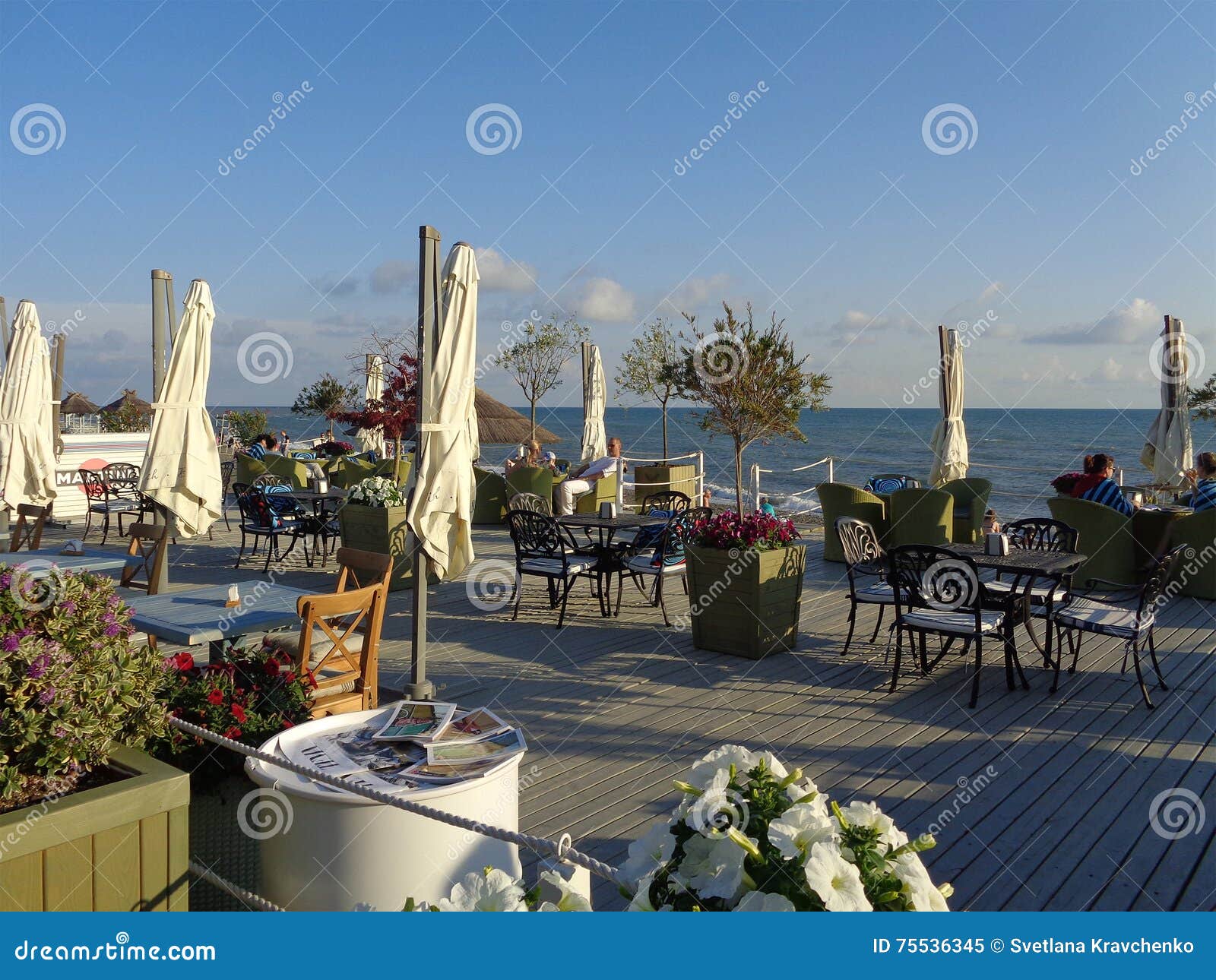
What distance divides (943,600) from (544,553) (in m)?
3.21

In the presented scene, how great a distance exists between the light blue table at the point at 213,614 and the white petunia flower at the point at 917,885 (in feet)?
11.3

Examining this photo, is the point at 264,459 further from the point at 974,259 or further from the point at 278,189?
the point at 974,259

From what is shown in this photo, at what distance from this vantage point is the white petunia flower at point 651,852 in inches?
50.9

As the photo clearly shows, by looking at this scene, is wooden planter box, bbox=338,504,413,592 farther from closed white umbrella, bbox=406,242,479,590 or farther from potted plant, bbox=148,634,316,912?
potted plant, bbox=148,634,316,912

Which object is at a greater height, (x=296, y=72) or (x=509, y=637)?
(x=296, y=72)

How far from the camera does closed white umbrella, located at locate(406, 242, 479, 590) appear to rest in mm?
4918

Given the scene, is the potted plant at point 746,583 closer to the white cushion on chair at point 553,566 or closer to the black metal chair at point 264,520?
the white cushion on chair at point 553,566

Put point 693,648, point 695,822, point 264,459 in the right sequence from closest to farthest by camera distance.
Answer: point 695,822 < point 693,648 < point 264,459

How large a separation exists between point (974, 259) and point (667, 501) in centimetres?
428

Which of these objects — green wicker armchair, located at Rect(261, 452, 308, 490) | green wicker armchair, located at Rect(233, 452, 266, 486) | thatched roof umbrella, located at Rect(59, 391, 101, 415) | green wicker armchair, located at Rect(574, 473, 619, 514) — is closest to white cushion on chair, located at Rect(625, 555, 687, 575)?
green wicker armchair, located at Rect(574, 473, 619, 514)

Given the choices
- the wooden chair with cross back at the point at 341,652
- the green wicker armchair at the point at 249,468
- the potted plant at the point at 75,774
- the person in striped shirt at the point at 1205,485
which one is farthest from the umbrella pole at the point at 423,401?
the green wicker armchair at the point at 249,468

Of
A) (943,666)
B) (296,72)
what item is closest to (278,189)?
(296,72)

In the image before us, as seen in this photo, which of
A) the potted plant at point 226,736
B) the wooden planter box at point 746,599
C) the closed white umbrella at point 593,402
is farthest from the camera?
the closed white umbrella at point 593,402

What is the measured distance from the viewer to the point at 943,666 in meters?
5.87
